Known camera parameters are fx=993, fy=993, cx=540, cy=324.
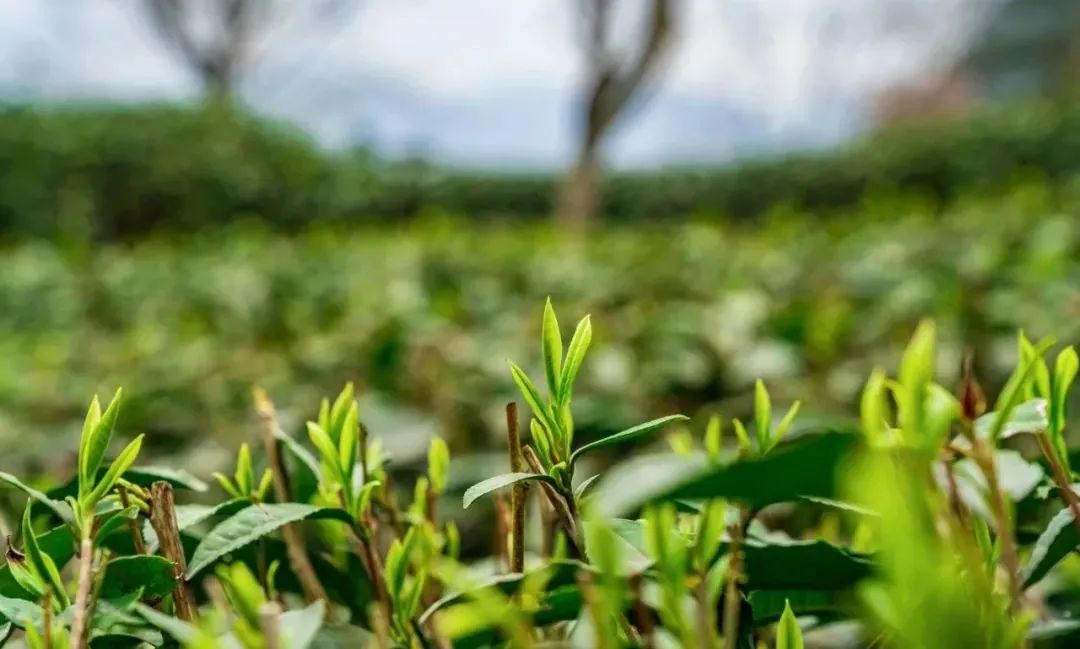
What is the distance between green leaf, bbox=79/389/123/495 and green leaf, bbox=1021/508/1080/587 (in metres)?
0.46

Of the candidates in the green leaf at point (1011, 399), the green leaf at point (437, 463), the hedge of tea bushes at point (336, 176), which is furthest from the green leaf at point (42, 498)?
the hedge of tea bushes at point (336, 176)

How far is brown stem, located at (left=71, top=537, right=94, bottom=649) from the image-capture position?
42 cm

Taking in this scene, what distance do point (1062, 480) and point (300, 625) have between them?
38 cm

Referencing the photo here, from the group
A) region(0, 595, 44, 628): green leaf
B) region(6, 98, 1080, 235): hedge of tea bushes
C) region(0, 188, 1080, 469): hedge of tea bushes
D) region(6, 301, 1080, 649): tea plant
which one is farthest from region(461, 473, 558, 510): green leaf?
region(6, 98, 1080, 235): hedge of tea bushes

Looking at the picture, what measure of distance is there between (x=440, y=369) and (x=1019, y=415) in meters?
1.26

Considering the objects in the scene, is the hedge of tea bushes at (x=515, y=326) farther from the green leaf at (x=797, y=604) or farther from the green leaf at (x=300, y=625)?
the green leaf at (x=300, y=625)

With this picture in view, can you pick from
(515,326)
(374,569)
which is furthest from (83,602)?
(515,326)

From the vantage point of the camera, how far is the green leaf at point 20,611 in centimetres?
47

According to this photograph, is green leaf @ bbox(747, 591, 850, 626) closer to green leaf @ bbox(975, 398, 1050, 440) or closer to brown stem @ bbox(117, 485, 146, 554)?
green leaf @ bbox(975, 398, 1050, 440)

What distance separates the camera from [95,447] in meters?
0.50

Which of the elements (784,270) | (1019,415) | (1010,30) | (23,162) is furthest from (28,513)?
(1010,30)

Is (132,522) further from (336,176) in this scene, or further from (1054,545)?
(336,176)

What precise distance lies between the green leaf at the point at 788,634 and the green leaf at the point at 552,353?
0.15 meters

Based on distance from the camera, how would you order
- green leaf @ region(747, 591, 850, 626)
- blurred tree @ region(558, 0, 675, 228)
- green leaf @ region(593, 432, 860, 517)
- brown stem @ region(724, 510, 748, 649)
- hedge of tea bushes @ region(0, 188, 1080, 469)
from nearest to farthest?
green leaf @ region(593, 432, 860, 517) → brown stem @ region(724, 510, 748, 649) → green leaf @ region(747, 591, 850, 626) → hedge of tea bushes @ region(0, 188, 1080, 469) → blurred tree @ region(558, 0, 675, 228)
